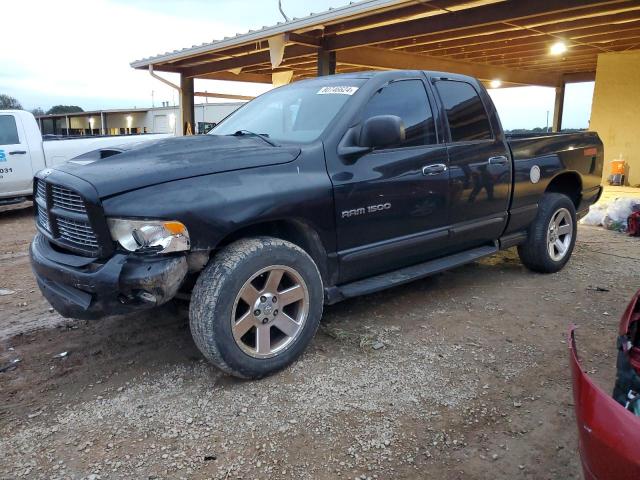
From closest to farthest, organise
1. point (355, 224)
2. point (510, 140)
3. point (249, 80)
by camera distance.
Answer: point (355, 224), point (510, 140), point (249, 80)

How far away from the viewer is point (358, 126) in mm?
3521

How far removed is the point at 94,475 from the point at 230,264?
47.8 inches

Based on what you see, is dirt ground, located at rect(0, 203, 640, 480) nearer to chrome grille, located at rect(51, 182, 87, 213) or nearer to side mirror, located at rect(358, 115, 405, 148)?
chrome grille, located at rect(51, 182, 87, 213)

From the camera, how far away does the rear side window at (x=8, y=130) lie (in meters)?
9.04

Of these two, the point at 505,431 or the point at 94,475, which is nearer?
the point at 94,475

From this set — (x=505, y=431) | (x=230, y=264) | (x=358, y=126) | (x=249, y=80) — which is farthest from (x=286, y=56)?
(x=505, y=431)

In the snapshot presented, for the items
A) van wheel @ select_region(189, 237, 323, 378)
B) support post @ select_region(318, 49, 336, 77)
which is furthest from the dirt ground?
support post @ select_region(318, 49, 336, 77)

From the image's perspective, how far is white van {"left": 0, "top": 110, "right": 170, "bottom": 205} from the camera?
8.92 metres

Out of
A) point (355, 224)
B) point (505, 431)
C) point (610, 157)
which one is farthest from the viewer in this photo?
point (610, 157)

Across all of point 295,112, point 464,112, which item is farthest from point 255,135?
point 464,112

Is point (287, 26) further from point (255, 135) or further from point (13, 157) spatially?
point (255, 135)

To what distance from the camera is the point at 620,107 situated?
42.3ft

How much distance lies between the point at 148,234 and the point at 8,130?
8153 millimetres

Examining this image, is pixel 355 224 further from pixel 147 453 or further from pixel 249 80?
pixel 249 80
